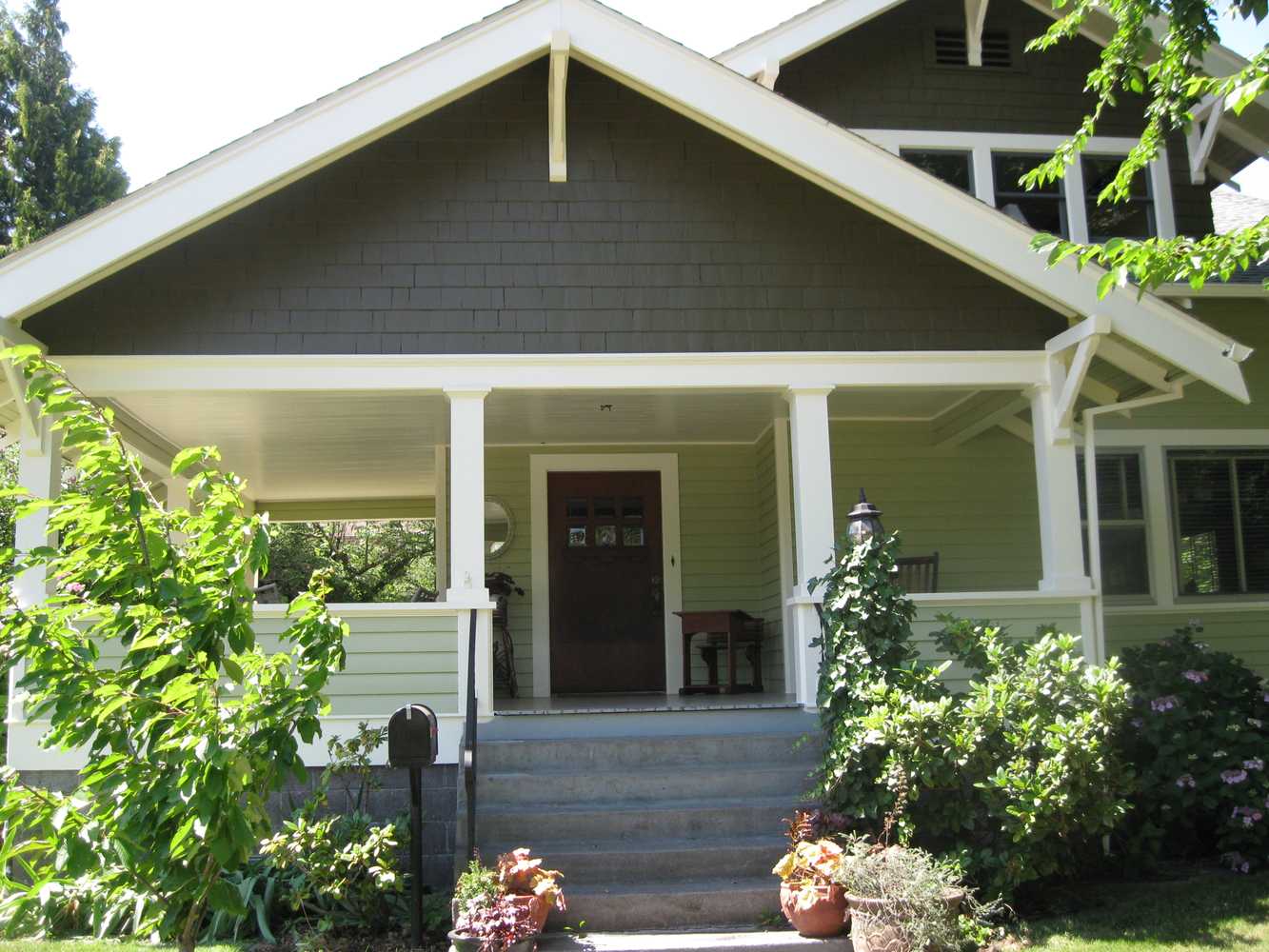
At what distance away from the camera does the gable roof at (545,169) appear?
6.99 meters

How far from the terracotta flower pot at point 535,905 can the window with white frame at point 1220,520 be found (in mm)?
Result: 6642

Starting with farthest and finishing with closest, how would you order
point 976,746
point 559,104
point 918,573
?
point 918,573, point 559,104, point 976,746

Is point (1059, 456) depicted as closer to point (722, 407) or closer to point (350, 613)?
point (722, 407)

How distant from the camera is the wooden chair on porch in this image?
9.16 meters

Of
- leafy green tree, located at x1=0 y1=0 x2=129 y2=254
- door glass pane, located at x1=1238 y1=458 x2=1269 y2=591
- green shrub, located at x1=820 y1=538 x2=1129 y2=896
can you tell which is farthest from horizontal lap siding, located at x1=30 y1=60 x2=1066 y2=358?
leafy green tree, located at x1=0 y1=0 x2=129 y2=254

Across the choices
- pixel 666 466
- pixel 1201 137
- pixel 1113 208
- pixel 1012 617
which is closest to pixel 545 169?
pixel 666 466

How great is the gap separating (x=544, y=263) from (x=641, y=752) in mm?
3140

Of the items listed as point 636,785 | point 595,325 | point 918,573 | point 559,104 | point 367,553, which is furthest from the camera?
point 367,553

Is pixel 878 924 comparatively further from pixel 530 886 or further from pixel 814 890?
pixel 530 886

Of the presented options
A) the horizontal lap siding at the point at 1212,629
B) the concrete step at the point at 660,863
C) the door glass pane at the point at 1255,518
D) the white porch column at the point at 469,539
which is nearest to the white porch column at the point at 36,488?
the white porch column at the point at 469,539

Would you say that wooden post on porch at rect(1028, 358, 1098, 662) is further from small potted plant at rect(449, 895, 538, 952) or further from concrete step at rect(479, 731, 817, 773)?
small potted plant at rect(449, 895, 538, 952)

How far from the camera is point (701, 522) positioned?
1077 centimetres

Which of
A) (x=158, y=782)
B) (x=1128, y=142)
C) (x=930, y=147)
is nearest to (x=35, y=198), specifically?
(x=930, y=147)

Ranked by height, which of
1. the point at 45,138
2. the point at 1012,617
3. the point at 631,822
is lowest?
the point at 631,822
